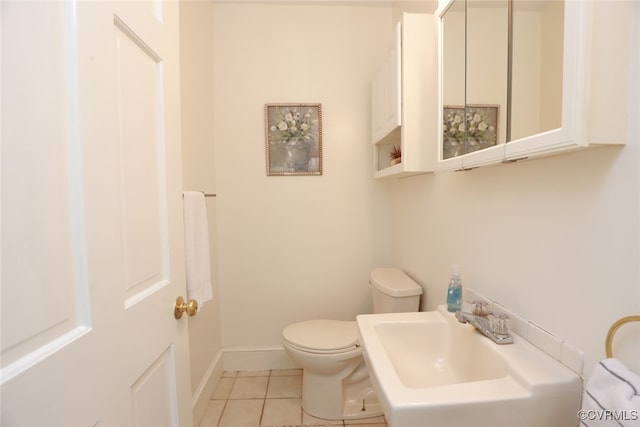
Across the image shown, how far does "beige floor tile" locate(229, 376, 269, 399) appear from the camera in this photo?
6.54ft

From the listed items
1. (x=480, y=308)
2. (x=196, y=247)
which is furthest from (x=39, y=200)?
(x=480, y=308)

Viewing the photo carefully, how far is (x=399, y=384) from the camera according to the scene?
80 centimetres

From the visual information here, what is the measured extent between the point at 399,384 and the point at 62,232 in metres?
0.80

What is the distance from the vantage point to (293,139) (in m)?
2.24

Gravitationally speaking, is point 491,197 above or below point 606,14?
below

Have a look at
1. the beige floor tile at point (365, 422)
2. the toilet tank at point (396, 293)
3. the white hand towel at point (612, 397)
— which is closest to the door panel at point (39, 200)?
the white hand towel at point (612, 397)

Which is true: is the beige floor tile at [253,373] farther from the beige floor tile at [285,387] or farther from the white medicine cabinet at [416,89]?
the white medicine cabinet at [416,89]

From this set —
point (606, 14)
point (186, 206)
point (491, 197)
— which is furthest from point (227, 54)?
point (606, 14)

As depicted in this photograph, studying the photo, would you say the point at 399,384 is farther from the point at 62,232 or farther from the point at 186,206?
the point at 186,206

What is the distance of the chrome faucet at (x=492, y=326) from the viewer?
95 cm

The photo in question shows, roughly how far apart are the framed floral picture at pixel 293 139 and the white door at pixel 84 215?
1.33 metres

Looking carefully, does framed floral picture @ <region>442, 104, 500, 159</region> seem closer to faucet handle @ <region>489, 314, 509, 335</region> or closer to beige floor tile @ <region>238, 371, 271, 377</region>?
faucet handle @ <region>489, 314, 509, 335</region>

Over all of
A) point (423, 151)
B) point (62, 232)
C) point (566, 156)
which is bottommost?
point (62, 232)

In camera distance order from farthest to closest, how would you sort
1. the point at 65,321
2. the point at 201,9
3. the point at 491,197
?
the point at 201,9 < the point at 491,197 < the point at 65,321
